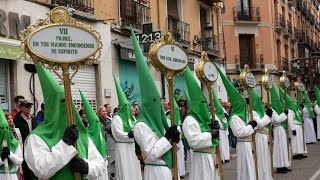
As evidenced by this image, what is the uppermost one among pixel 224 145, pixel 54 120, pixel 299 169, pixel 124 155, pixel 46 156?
pixel 54 120

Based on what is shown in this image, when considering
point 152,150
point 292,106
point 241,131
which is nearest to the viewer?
point 152,150

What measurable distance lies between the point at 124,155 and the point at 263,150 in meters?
2.64

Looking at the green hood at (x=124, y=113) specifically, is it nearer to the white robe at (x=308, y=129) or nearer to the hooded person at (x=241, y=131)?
the hooded person at (x=241, y=131)

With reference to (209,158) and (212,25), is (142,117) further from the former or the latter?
(212,25)

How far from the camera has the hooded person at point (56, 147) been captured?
452 centimetres

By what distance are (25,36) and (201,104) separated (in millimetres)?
3315

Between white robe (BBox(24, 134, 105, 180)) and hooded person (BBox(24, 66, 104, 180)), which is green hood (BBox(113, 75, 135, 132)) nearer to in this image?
hooded person (BBox(24, 66, 104, 180))

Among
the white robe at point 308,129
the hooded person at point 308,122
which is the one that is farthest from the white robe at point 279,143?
the white robe at point 308,129

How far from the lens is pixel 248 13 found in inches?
1380

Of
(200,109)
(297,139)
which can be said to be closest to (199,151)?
(200,109)

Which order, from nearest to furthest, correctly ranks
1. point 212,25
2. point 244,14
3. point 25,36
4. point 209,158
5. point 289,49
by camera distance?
point 25,36 < point 209,158 < point 212,25 < point 244,14 < point 289,49

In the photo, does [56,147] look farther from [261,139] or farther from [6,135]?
[261,139]

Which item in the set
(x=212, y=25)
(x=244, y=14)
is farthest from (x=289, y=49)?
(x=212, y=25)

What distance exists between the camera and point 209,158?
7344 millimetres
